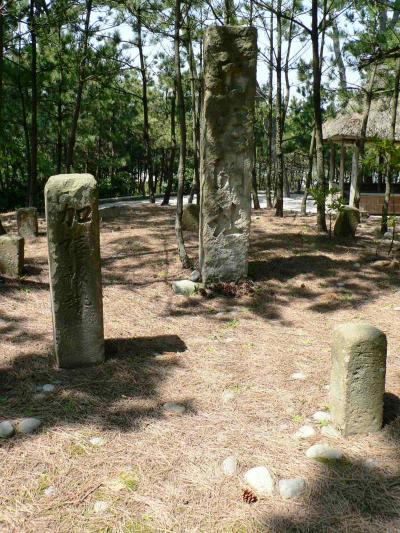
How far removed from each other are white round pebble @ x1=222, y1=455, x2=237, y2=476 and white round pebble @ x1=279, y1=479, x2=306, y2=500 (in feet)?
0.98

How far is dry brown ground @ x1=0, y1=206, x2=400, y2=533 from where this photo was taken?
2.55 metres

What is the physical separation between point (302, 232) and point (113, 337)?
615cm

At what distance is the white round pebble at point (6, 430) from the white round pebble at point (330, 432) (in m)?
2.14

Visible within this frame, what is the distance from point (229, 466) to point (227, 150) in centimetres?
458

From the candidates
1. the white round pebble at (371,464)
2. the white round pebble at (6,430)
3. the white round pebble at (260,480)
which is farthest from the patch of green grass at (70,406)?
the white round pebble at (371,464)

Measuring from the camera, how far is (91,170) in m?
27.1

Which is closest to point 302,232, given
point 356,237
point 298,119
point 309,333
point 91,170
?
point 356,237

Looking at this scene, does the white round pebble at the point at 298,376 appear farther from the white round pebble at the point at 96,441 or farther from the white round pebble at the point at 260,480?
the white round pebble at the point at 96,441

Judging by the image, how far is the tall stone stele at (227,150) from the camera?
20.7 feet

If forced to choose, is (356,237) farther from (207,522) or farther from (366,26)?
(207,522)

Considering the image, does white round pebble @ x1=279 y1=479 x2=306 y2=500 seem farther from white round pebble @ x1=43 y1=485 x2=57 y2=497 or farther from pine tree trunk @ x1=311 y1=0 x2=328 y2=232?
pine tree trunk @ x1=311 y1=0 x2=328 y2=232

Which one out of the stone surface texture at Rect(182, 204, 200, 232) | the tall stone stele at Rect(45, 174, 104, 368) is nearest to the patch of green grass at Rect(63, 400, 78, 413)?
the tall stone stele at Rect(45, 174, 104, 368)

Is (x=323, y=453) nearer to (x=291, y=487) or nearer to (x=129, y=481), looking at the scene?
(x=291, y=487)

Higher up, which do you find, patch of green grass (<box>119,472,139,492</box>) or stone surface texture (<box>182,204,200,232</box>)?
stone surface texture (<box>182,204,200,232</box>)
